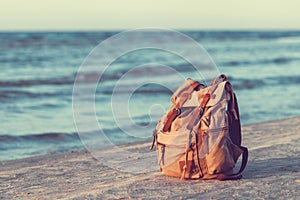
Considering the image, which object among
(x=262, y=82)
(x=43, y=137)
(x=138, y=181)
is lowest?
(x=138, y=181)

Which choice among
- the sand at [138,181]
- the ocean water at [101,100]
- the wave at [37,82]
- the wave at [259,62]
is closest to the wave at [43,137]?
the ocean water at [101,100]

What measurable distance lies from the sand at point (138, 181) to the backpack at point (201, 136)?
11 cm

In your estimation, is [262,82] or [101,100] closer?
[101,100]

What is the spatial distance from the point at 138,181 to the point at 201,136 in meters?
0.68

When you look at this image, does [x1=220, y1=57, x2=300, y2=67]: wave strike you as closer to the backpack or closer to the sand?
the sand

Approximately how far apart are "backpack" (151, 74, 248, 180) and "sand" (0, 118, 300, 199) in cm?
11

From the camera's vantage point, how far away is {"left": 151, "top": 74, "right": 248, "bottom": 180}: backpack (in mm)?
4742

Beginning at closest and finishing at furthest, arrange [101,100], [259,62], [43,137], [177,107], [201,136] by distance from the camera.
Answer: [201,136] → [177,107] → [43,137] → [101,100] → [259,62]

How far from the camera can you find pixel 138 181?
5.04m

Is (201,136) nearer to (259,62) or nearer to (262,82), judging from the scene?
(262,82)

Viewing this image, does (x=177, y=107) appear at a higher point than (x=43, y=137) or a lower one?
higher

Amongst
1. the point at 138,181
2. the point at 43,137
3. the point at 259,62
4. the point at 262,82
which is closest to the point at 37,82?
the point at 262,82

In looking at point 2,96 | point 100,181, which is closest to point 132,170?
point 100,181

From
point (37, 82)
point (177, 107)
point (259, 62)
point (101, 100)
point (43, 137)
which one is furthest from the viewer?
point (259, 62)
